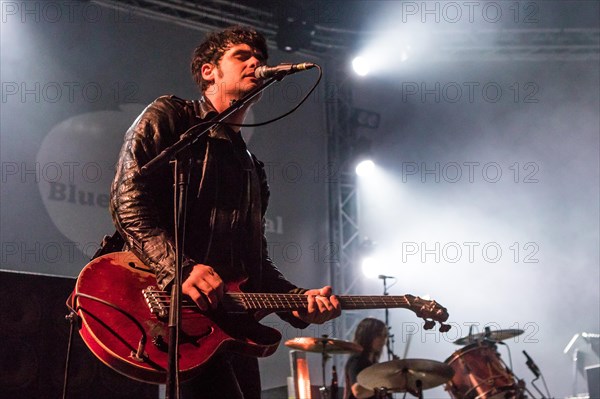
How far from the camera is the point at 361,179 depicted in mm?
11320

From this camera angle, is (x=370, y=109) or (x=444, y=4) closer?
(x=444, y=4)

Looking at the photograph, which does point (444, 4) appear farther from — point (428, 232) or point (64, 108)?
point (64, 108)

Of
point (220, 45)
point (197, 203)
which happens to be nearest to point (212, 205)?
point (197, 203)

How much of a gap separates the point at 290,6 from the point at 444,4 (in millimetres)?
2399

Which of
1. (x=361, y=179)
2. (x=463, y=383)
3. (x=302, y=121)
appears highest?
(x=302, y=121)

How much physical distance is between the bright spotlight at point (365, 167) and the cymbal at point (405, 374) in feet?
15.4

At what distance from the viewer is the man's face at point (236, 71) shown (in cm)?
329

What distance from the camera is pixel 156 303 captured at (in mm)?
2738

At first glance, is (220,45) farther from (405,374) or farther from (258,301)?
(405,374)

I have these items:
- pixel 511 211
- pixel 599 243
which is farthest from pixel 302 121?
pixel 599 243

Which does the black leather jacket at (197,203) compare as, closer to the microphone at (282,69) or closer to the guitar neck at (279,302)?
the guitar neck at (279,302)

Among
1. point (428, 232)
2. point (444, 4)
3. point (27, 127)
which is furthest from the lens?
point (428, 232)

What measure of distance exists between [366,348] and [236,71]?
5.35 m

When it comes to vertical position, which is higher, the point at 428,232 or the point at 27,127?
the point at 27,127
